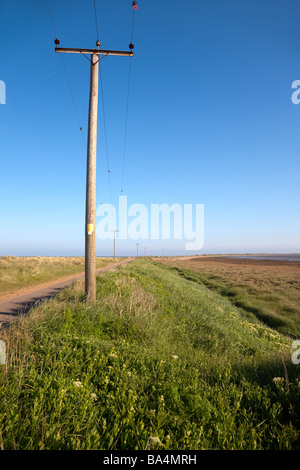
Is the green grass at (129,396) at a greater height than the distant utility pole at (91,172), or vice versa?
the distant utility pole at (91,172)

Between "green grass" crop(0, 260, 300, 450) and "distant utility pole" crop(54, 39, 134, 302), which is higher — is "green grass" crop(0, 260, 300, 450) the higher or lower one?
the lower one

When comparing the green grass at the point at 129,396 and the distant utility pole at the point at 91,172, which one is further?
the distant utility pole at the point at 91,172

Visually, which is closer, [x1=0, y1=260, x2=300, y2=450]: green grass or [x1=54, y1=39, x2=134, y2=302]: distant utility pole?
[x1=0, y1=260, x2=300, y2=450]: green grass

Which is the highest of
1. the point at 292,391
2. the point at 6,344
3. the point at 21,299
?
the point at 6,344

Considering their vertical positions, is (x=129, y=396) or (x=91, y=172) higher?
(x=91, y=172)

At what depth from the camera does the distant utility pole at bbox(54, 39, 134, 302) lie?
22.8 ft

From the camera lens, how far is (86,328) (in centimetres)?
483

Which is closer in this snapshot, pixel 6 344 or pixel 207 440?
pixel 207 440

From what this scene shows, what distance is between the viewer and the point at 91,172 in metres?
7.08

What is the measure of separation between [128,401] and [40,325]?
8.75 ft

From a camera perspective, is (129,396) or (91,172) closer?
(129,396)

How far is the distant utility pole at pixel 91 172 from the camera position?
6953mm
